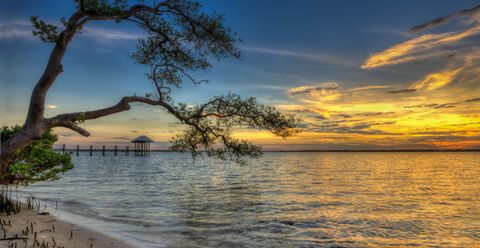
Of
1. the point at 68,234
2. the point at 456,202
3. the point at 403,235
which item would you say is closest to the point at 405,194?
the point at 456,202

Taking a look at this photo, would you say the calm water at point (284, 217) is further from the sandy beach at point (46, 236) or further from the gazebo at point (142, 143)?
the gazebo at point (142, 143)

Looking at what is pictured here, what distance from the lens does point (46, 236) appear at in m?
10.1

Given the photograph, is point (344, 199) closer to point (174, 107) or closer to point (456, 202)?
point (456, 202)

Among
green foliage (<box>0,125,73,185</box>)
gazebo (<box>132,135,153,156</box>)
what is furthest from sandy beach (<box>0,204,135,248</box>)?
gazebo (<box>132,135,153,156</box>)

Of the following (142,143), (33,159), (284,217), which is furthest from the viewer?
(142,143)

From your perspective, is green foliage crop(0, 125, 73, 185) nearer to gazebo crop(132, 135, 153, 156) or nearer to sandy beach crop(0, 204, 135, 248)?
sandy beach crop(0, 204, 135, 248)

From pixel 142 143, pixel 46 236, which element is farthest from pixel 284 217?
pixel 142 143

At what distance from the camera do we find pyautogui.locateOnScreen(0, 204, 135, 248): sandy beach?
9.23 m

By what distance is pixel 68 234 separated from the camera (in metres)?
10.8

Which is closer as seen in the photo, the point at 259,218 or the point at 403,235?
the point at 403,235

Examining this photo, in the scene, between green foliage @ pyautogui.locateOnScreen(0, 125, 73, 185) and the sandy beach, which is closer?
the sandy beach

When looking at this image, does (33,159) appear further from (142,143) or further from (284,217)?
(142,143)

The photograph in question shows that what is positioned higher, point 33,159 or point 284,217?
point 33,159

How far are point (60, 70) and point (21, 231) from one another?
15.8 feet
